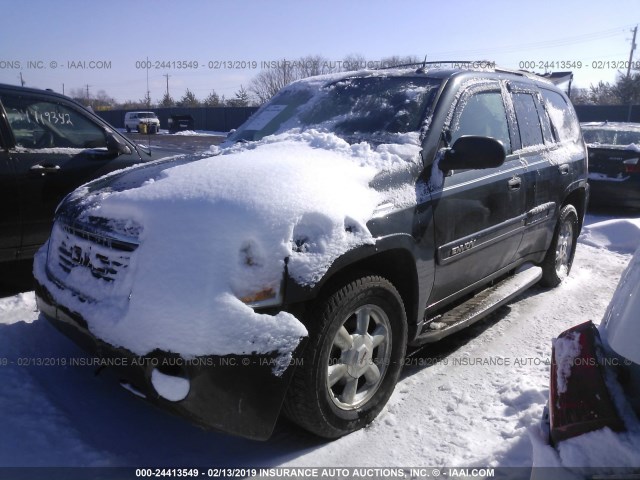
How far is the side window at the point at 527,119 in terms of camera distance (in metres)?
4.00

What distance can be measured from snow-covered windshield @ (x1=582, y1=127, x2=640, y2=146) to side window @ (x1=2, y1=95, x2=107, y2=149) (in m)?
8.42

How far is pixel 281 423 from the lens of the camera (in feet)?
9.04

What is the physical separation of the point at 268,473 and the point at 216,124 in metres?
41.4

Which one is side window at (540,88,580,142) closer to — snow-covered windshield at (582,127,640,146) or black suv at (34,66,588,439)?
black suv at (34,66,588,439)

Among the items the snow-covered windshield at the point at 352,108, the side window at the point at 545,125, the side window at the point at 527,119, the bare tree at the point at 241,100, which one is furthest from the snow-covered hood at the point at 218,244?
the bare tree at the point at 241,100

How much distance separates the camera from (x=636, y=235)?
267 inches

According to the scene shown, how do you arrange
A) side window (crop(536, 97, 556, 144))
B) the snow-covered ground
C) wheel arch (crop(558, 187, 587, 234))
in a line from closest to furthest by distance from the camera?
the snow-covered ground, side window (crop(536, 97, 556, 144)), wheel arch (crop(558, 187, 587, 234))

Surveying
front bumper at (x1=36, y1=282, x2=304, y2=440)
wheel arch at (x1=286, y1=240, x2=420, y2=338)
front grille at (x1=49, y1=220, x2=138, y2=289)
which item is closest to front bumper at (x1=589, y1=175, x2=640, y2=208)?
wheel arch at (x1=286, y1=240, x2=420, y2=338)

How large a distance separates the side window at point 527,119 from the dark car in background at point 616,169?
204 inches

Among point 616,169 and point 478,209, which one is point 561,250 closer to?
point 478,209

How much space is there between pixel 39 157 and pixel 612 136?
9.29m

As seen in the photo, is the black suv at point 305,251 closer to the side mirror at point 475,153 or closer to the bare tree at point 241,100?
the side mirror at point 475,153

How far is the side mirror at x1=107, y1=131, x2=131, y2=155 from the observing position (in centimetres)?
467

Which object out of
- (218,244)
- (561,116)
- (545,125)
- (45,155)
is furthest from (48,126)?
(561,116)
